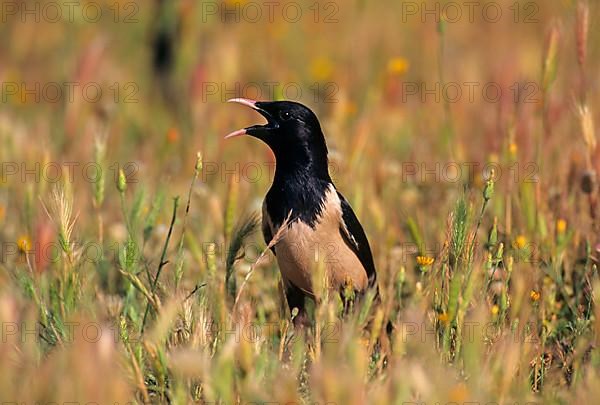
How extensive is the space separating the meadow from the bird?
0.14 meters

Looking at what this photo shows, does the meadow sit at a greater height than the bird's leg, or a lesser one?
greater

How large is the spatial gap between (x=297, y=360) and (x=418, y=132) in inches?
167

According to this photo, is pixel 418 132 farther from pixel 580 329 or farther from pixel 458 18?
pixel 580 329

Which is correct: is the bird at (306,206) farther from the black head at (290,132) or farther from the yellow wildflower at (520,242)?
the yellow wildflower at (520,242)

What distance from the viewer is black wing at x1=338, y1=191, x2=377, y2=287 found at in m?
4.28

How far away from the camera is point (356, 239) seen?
4.30m

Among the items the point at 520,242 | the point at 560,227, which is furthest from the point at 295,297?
the point at 560,227

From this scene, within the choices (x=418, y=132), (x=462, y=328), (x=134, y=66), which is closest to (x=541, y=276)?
(x=462, y=328)

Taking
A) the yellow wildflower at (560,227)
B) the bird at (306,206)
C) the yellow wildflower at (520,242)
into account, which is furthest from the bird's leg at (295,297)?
the yellow wildflower at (560,227)

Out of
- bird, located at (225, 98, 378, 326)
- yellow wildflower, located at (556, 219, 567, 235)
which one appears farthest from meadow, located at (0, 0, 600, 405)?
bird, located at (225, 98, 378, 326)

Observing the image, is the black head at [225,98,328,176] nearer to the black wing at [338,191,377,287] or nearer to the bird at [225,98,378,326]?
the bird at [225,98,378,326]

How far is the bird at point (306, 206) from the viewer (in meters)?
4.20

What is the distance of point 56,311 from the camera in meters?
3.63

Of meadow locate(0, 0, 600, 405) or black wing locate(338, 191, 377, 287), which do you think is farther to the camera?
black wing locate(338, 191, 377, 287)
